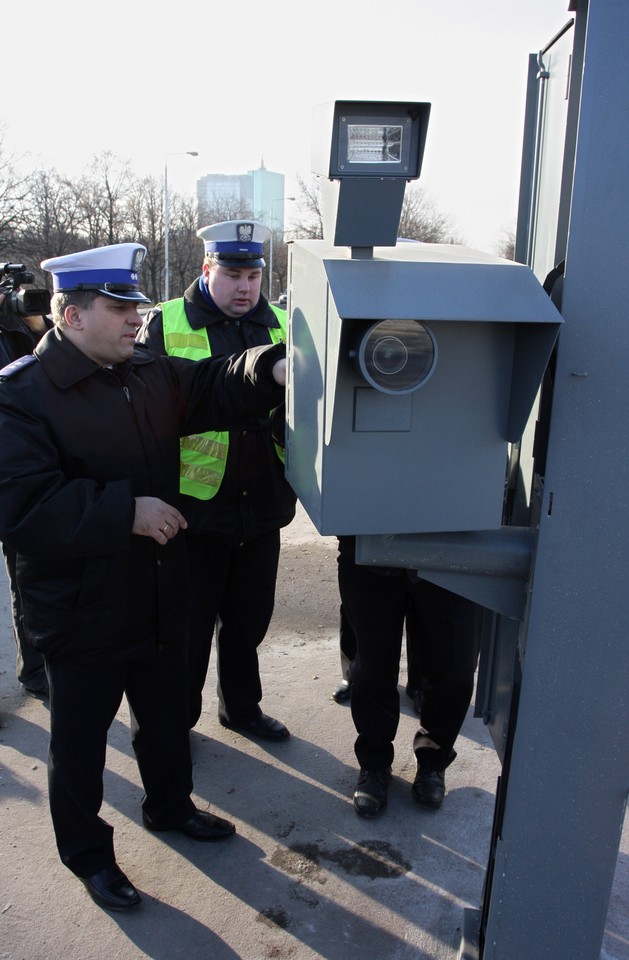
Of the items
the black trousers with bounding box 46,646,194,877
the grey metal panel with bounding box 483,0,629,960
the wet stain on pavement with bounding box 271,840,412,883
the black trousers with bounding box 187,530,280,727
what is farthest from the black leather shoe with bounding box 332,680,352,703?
the grey metal panel with bounding box 483,0,629,960

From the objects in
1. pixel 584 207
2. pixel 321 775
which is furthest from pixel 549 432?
pixel 321 775

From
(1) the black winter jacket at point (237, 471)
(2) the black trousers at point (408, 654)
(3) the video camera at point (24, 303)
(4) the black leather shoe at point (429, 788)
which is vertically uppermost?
→ (3) the video camera at point (24, 303)

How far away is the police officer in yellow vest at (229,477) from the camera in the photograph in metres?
3.12

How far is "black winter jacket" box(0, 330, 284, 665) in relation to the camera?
2.22 m

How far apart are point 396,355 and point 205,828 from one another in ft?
6.76

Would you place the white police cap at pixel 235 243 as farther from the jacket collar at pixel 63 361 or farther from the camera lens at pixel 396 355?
the camera lens at pixel 396 355

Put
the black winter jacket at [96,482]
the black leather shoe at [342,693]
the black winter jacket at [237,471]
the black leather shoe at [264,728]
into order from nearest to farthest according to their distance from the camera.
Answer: the black winter jacket at [96,482] < the black winter jacket at [237,471] < the black leather shoe at [264,728] < the black leather shoe at [342,693]

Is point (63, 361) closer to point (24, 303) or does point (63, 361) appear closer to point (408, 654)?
point (24, 303)

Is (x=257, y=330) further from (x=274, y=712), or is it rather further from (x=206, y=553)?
(x=274, y=712)

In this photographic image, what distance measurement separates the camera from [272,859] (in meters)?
2.76

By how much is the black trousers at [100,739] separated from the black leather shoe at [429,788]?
902 mm

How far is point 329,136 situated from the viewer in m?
1.53

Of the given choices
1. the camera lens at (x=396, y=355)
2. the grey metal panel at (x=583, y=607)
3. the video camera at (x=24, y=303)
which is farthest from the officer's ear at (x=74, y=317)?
the video camera at (x=24, y=303)

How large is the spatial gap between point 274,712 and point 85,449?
6.06ft
